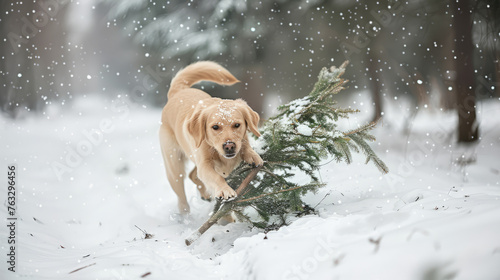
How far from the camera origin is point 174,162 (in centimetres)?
327

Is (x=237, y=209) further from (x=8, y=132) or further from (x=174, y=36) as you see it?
(x=174, y=36)

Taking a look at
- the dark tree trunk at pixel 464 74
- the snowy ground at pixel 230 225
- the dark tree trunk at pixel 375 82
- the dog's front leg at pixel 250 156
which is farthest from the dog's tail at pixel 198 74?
the dark tree trunk at pixel 375 82

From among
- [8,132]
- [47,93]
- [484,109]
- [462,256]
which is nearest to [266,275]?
[462,256]

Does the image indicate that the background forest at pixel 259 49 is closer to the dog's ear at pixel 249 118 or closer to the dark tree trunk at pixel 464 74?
the dark tree trunk at pixel 464 74

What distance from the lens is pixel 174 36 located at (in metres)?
5.31

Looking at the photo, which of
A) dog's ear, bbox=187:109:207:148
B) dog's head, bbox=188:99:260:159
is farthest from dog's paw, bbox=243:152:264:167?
dog's ear, bbox=187:109:207:148

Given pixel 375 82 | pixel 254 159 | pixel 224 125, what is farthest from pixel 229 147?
pixel 375 82

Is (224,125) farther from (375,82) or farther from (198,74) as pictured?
(375,82)

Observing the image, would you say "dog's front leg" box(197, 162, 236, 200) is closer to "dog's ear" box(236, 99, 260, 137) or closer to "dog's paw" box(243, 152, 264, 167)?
"dog's paw" box(243, 152, 264, 167)

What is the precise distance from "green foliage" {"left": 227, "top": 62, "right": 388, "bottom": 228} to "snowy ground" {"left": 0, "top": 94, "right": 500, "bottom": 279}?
214mm

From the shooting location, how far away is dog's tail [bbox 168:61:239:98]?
3.21 metres

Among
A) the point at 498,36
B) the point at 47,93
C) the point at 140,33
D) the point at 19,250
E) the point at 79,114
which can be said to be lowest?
the point at 19,250

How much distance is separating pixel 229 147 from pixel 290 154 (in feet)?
1.75

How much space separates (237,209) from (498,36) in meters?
4.29
